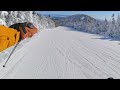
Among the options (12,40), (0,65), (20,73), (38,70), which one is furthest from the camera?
(12,40)

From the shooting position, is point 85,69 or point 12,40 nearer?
point 85,69

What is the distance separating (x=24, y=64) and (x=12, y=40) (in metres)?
3.48

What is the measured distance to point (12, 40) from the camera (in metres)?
10.2

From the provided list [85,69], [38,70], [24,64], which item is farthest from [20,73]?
[85,69]
